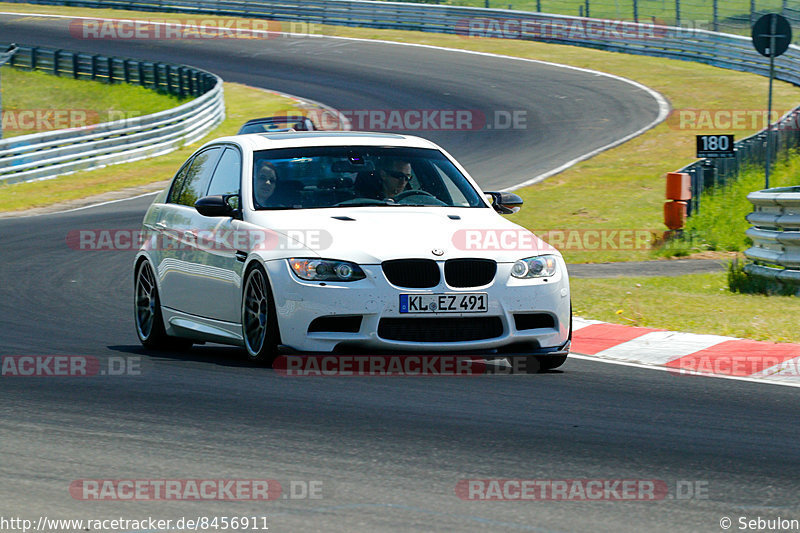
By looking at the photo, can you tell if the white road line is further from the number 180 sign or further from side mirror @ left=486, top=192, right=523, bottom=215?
the number 180 sign

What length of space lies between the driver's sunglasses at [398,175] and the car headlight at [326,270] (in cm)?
140

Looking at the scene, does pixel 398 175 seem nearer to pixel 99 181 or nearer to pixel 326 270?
pixel 326 270

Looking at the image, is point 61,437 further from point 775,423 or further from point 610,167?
point 610,167

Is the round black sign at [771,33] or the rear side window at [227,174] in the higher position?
the rear side window at [227,174]

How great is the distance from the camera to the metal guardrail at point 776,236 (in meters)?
12.5

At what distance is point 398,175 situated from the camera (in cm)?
890

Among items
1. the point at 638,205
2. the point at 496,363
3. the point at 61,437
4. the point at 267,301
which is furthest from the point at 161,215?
the point at 638,205

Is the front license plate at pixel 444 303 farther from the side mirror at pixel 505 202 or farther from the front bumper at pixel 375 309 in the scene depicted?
the side mirror at pixel 505 202

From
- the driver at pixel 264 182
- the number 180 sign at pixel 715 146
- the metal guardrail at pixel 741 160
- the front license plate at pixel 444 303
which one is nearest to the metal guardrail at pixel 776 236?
the number 180 sign at pixel 715 146

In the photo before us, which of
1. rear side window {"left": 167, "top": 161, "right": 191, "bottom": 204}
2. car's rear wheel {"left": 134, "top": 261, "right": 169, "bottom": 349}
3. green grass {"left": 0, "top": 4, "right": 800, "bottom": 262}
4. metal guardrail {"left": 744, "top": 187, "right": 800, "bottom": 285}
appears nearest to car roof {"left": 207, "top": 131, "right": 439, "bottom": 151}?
rear side window {"left": 167, "top": 161, "right": 191, "bottom": 204}

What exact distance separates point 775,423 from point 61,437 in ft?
11.9

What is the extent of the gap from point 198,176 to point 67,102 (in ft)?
114

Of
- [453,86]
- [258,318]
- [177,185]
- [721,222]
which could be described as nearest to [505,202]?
[258,318]

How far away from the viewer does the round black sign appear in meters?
18.6
